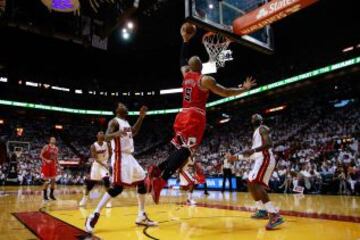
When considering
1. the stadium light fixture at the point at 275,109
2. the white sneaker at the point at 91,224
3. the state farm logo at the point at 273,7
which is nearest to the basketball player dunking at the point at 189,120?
the white sneaker at the point at 91,224

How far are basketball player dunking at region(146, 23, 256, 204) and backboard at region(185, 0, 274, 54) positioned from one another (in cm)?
351

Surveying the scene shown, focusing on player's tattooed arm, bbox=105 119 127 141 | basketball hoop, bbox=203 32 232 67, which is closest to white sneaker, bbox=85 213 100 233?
player's tattooed arm, bbox=105 119 127 141

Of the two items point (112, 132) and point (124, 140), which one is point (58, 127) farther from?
point (112, 132)

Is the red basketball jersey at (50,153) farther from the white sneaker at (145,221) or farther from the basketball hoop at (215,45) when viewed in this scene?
the white sneaker at (145,221)

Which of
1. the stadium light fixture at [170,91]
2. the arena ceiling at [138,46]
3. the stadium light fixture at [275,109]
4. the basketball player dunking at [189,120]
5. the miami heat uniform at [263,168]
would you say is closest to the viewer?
the basketball player dunking at [189,120]

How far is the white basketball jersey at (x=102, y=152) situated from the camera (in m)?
8.77

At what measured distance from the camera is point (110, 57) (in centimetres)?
2994

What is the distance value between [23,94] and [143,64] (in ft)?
44.3

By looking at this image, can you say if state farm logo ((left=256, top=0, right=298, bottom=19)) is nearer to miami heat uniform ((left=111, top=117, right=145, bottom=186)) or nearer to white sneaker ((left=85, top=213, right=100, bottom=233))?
miami heat uniform ((left=111, top=117, right=145, bottom=186))

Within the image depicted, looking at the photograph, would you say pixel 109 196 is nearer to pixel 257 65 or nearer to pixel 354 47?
pixel 354 47

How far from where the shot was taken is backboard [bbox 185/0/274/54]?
7.73 metres

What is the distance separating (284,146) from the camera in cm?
2086

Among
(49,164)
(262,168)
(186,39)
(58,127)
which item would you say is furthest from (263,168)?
(58,127)

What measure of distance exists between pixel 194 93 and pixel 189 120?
1.31 feet
